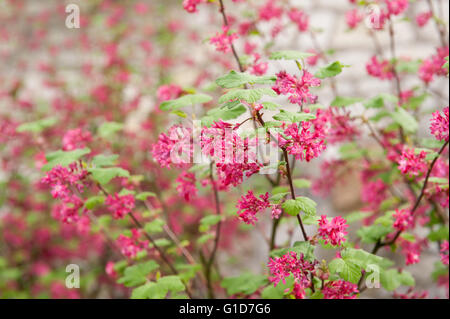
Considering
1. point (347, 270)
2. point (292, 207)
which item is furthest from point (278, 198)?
point (347, 270)

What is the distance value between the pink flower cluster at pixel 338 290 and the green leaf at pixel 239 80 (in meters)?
0.62

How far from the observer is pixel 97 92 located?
143 inches

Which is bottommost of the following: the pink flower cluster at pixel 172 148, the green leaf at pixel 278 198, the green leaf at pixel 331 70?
the green leaf at pixel 278 198

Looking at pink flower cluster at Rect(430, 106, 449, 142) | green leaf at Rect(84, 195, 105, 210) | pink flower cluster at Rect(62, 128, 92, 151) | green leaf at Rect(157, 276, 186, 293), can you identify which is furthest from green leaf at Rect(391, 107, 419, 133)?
pink flower cluster at Rect(62, 128, 92, 151)

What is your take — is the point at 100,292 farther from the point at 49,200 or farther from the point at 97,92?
the point at 97,92

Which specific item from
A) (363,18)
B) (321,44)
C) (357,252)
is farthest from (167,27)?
(357,252)

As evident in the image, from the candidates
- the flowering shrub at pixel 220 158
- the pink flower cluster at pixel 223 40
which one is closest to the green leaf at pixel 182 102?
the flowering shrub at pixel 220 158

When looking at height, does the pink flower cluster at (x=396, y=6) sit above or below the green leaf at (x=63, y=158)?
above

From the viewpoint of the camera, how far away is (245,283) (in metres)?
1.81

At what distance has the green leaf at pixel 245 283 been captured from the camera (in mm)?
1663

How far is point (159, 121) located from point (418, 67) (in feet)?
7.16

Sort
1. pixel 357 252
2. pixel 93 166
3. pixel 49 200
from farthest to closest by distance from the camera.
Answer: pixel 49 200 → pixel 93 166 → pixel 357 252

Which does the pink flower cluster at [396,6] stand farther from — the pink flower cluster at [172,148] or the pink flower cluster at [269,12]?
the pink flower cluster at [172,148]

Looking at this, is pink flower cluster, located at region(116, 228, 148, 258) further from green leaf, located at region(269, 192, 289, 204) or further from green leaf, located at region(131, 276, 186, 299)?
green leaf, located at region(269, 192, 289, 204)
